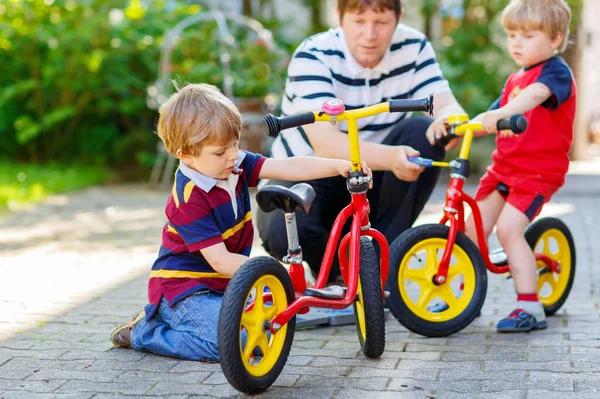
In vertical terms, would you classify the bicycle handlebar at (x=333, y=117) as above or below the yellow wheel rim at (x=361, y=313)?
above

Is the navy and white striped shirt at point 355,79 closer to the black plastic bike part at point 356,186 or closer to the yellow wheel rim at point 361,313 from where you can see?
the black plastic bike part at point 356,186

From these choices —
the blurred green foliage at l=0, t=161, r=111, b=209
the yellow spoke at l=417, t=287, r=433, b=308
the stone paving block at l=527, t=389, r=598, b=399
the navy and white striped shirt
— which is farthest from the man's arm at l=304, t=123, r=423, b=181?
the blurred green foliage at l=0, t=161, r=111, b=209

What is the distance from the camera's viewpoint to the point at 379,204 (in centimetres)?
414

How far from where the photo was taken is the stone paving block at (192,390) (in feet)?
9.40

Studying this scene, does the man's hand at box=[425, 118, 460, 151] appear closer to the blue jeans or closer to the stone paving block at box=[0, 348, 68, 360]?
the blue jeans

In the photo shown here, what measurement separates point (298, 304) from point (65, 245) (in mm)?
3331

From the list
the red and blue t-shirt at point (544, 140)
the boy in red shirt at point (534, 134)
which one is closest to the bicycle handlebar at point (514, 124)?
the boy in red shirt at point (534, 134)

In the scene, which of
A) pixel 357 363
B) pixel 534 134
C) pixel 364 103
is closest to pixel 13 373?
pixel 357 363

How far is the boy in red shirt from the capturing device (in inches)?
149

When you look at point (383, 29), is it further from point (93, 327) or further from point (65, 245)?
point (65, 245)

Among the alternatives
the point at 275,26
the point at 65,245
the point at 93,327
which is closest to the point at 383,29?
the point at 93,327

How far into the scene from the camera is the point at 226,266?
3.17 m

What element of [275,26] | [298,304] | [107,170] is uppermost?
[275,26]

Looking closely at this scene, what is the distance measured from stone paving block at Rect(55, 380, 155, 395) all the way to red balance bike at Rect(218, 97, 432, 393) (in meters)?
0.36
